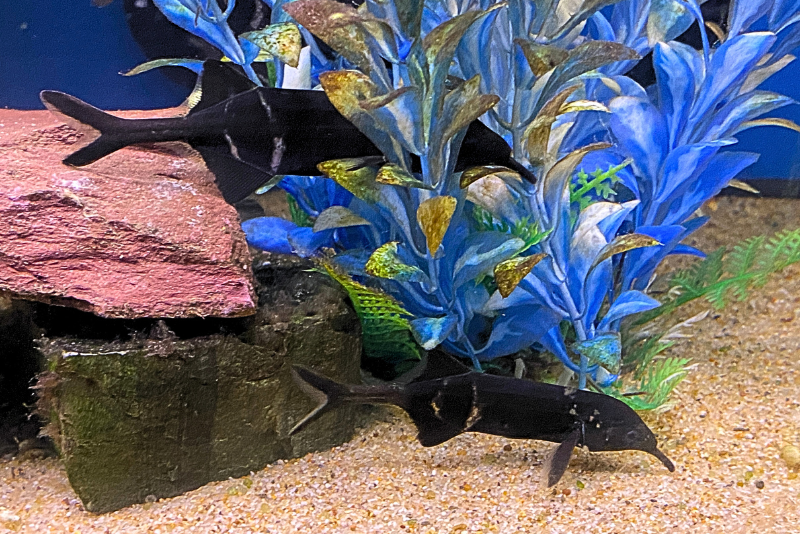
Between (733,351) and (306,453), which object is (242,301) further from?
(733,351)

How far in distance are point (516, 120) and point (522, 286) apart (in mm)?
534

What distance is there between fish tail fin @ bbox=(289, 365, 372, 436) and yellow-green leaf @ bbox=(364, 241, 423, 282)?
342mm

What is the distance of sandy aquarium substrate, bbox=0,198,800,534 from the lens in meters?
1.65

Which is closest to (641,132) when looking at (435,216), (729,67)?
(729,67)

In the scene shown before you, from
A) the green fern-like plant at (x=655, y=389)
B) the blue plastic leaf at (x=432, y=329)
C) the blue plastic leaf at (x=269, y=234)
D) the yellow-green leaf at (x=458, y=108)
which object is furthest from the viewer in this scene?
the blue plastic leaf at (x=269, y=234)

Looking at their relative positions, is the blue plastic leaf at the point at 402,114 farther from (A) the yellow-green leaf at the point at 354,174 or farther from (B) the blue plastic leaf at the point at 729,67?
(B) the blue plastic leaf at the point at 729,67

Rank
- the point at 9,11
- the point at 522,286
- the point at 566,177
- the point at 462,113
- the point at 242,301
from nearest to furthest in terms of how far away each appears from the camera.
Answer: the point at 462,113 → the point at 242,301 → the point at 566,177 → the point at 522,286 → the point at 9,11

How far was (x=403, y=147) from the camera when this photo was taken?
5.73ft

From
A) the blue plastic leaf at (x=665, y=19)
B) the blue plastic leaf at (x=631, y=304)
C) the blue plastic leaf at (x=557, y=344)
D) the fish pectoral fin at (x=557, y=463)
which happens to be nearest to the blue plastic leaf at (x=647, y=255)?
the blue plastic leaf at (x=631, y=304)

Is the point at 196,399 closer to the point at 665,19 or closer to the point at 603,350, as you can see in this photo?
the point at 603,350

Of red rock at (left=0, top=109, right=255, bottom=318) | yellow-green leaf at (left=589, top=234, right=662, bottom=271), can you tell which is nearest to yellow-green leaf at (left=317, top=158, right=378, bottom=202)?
red rock at (left=0, top=109, right=255, bottom=318)

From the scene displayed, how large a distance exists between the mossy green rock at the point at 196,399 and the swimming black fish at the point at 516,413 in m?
0.19

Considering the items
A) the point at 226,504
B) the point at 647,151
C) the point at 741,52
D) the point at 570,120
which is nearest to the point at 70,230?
the point at 226,504

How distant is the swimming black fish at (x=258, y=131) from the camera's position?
5.69 ft
